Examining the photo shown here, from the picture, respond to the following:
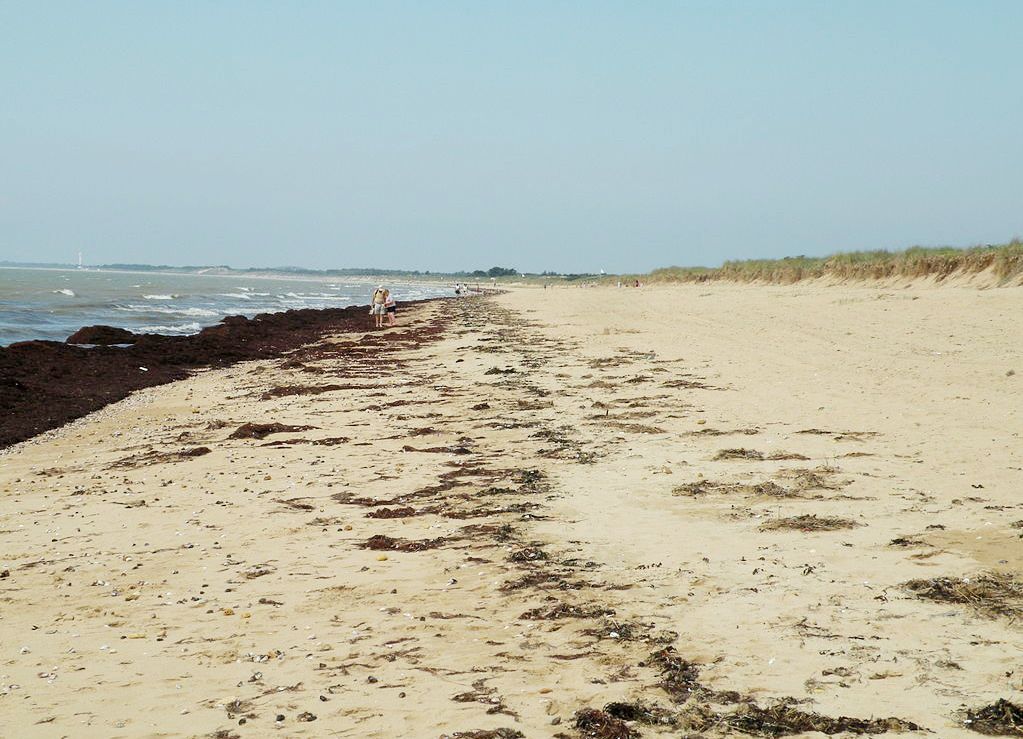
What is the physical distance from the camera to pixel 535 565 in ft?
17.1

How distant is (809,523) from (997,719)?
2556mm

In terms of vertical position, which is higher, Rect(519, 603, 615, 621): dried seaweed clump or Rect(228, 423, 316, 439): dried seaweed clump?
Rect(519, 603, 615, 621): dried seaweed clump

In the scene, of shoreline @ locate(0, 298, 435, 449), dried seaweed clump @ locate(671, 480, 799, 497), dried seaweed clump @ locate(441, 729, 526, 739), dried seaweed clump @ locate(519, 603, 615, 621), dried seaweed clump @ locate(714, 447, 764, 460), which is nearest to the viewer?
dried seaweed clump @ locate(441, 729, 526, 739)

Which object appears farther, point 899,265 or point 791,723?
point 899,265

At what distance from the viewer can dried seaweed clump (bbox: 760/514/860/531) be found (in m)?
5.51

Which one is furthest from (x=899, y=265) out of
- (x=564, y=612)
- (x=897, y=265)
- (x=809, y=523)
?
(x=564, y=612)

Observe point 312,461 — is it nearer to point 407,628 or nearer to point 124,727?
point 407,628

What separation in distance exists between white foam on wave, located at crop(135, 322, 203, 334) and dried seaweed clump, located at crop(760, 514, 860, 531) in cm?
2725

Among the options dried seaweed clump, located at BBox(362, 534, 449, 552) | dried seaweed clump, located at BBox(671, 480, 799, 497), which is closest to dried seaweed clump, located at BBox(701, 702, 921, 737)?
dried seaweed clump, located at BBox(362, 534, 449, 552)

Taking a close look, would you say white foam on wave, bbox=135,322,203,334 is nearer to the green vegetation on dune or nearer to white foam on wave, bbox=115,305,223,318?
white foam on wave, bbox=115,305,223,318

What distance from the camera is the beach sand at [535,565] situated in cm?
358

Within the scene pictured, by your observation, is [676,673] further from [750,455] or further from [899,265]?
[899,265]

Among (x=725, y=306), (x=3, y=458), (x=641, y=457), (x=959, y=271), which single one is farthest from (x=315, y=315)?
(x=641, y=457)

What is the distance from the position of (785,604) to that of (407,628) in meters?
1.84
